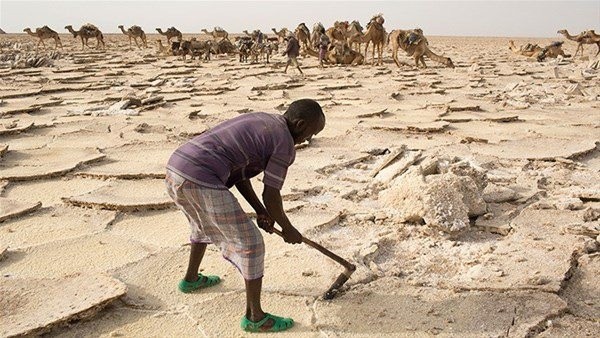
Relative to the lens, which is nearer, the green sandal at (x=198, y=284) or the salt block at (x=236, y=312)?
the salt block at (x=236, y=312)

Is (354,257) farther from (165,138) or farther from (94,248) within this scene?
(165,138)

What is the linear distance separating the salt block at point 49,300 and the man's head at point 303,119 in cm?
105

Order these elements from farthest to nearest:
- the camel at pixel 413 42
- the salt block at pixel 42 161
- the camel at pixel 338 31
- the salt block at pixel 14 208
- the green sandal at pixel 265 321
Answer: the camel at pixel 338 31, the camel at pixel 413 42, the salt block at pixel 42 161, the salt block at pixel 14 208, the green sandal at pixel 265 321

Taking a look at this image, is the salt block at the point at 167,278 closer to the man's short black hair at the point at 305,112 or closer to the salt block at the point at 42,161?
the man's short black hair at the point at 305,112

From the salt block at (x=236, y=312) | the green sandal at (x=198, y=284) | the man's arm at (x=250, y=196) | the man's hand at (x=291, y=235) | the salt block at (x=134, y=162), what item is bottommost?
the salt block at (x=236, y=312)

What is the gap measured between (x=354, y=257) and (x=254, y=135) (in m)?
1.06

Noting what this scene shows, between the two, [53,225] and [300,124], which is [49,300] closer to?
[53,225]

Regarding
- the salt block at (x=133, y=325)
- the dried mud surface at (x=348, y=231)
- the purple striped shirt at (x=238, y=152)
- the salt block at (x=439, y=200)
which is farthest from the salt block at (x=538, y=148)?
the salt block at (x=133, y=325)

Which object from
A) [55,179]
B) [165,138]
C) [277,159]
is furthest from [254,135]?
[165,138]

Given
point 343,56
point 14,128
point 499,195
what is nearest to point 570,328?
point 499,195

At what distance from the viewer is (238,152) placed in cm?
198

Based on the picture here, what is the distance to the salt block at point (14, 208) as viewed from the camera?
3286mm

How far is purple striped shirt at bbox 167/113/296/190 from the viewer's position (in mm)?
1942

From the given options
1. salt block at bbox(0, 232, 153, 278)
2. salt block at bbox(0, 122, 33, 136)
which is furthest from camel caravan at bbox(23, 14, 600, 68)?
salt block at bbox(0, 232, 153, 278)
